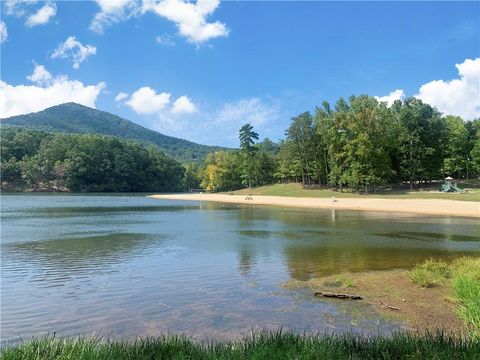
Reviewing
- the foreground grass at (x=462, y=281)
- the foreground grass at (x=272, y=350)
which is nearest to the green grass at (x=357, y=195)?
the foreground grass at (x=462, y=281)

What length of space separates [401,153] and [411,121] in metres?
6.44

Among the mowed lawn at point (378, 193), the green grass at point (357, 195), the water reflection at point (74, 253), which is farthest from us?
the mowed lawn at point (378, 193)

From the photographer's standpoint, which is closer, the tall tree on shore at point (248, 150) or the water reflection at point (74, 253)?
the water reflection at point (74, 253)

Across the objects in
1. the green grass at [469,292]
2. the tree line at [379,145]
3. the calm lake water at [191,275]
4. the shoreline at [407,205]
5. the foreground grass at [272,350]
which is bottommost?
the shoreline at [407,205]

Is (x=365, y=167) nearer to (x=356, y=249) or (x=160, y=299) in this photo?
(x=356, y=249)

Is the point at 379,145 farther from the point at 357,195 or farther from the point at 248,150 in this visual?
the point at 248,150

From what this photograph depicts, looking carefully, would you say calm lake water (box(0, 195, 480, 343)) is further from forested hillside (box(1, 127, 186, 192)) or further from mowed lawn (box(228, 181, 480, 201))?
forested hillside (box(1, 127, 186, 192))

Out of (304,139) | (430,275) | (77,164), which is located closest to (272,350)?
(430,275)

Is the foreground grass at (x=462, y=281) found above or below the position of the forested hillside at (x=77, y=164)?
below

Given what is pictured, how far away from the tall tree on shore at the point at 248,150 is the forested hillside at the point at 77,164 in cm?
5495

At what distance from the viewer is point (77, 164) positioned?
452 feet

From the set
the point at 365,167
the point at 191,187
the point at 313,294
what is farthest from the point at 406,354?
the point at 191,187

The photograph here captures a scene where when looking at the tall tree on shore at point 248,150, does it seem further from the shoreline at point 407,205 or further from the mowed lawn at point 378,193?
the shoreline at point 407,205

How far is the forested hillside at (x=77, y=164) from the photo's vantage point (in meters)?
132
